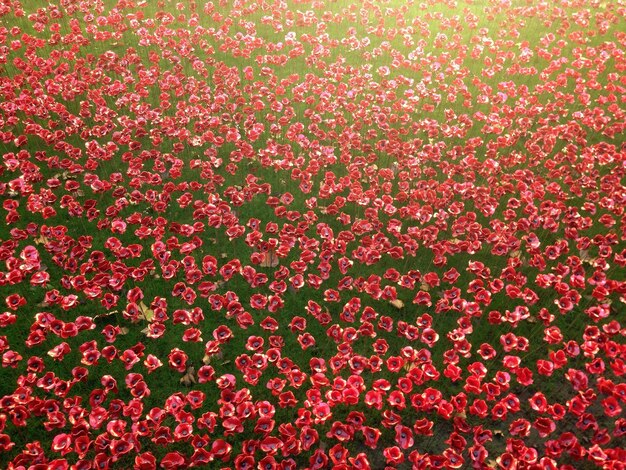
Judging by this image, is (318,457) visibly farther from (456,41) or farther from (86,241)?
(456,41)

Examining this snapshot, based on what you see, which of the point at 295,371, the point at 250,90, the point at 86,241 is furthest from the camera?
the point at 250,90

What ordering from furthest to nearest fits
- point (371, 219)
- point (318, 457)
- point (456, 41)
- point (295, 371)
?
point (456, 41)
point (371, 219)
point (295, 371)
point (318, 457)

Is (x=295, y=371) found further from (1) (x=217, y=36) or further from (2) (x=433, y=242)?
(1) (x=217, y=36)

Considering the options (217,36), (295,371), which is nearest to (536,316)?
(295,371)

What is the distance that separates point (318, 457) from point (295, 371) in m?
0.70

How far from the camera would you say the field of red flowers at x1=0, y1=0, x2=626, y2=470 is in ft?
11.9

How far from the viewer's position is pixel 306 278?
17.2ft

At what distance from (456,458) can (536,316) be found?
7.45 ft

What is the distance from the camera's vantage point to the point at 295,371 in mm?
3756

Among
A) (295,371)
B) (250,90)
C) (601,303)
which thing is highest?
(250,90)

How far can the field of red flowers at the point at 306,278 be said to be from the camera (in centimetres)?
363

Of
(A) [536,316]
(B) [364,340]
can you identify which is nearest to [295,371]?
(B) [364,340]

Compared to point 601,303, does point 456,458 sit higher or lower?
lower

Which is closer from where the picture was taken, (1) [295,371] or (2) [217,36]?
(1) [295,371]
